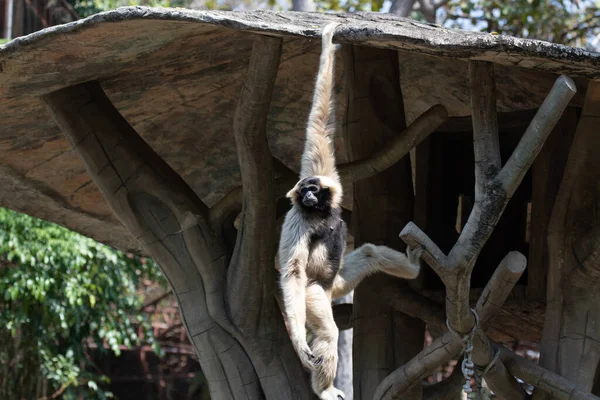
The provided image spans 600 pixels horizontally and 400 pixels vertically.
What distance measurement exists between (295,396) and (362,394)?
2.87 feet

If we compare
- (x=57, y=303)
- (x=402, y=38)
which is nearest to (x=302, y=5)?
(x=57, y=303)

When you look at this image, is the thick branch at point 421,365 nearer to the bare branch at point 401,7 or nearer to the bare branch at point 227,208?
the bare branch at point 227,208

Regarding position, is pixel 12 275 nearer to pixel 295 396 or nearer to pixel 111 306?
pixel 111 306

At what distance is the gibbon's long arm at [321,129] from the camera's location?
576 cm

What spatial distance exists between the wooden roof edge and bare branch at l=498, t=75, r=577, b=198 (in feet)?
0.47

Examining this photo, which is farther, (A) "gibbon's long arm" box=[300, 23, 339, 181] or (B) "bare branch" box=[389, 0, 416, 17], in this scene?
(B) "bare branch" box=[389, 0, 416, 17]

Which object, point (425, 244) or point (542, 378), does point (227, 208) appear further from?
point (542, 378)

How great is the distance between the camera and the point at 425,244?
16.3ft

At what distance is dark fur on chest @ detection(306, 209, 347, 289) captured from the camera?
19.9 feet

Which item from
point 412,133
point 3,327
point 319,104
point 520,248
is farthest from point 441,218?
point 3,327

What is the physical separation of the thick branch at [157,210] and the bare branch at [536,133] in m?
2.15

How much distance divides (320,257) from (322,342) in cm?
57

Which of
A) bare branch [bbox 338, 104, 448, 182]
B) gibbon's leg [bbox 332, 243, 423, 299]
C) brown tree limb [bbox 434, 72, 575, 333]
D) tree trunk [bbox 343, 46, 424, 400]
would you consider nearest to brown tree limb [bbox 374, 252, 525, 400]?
brown tree limb [bbox 434, 72, 575, 333]

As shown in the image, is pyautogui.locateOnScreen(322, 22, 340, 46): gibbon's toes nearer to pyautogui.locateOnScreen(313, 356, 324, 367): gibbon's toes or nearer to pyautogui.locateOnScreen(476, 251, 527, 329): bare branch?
pyautogui.locateOnScreen(476, 251, 527, 329): bare branch
